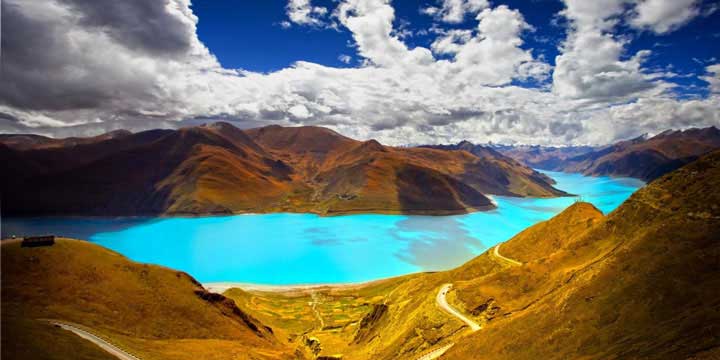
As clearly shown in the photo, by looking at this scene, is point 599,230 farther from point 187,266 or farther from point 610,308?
point 187,266

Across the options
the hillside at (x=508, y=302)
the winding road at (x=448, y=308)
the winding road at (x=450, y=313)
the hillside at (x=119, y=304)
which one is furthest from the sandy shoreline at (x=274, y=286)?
the winding road at (x=448, y=308)

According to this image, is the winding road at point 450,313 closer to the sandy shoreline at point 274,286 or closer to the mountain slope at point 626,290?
the mountain slope at point 626,290

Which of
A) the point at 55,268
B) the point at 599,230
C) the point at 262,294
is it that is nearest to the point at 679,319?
the point at 599,230

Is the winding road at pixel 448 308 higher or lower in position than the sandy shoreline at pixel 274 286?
higher

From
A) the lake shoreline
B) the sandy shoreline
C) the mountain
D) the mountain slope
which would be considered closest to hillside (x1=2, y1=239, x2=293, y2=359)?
the mountain

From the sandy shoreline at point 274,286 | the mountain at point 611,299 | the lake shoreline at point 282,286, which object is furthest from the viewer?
the sandy shoreline at point 274,286

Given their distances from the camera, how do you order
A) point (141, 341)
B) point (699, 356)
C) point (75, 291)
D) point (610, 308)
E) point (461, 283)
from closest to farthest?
point (699, 356) < point (610, 308) < point (141, 341) < point (75, 291) < point (461, 283)
